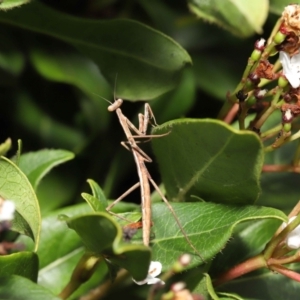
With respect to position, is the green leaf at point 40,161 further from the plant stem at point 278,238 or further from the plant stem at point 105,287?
the plant stem at point 278,238

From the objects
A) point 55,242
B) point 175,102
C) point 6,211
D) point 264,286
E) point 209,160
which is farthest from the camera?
point 175,102

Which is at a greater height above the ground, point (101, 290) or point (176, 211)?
point (176, 211)

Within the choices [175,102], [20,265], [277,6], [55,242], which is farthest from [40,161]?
[277,6]

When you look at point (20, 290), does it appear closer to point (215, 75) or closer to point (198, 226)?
point (198, 226)

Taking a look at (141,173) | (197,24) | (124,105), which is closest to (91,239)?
(141,173)

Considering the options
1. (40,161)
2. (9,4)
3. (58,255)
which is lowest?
(58,255)

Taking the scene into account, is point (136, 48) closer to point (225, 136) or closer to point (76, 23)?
point (76, 23)

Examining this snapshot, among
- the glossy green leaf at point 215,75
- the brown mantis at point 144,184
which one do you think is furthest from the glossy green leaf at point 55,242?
the glossy green leaf at point 215,75
